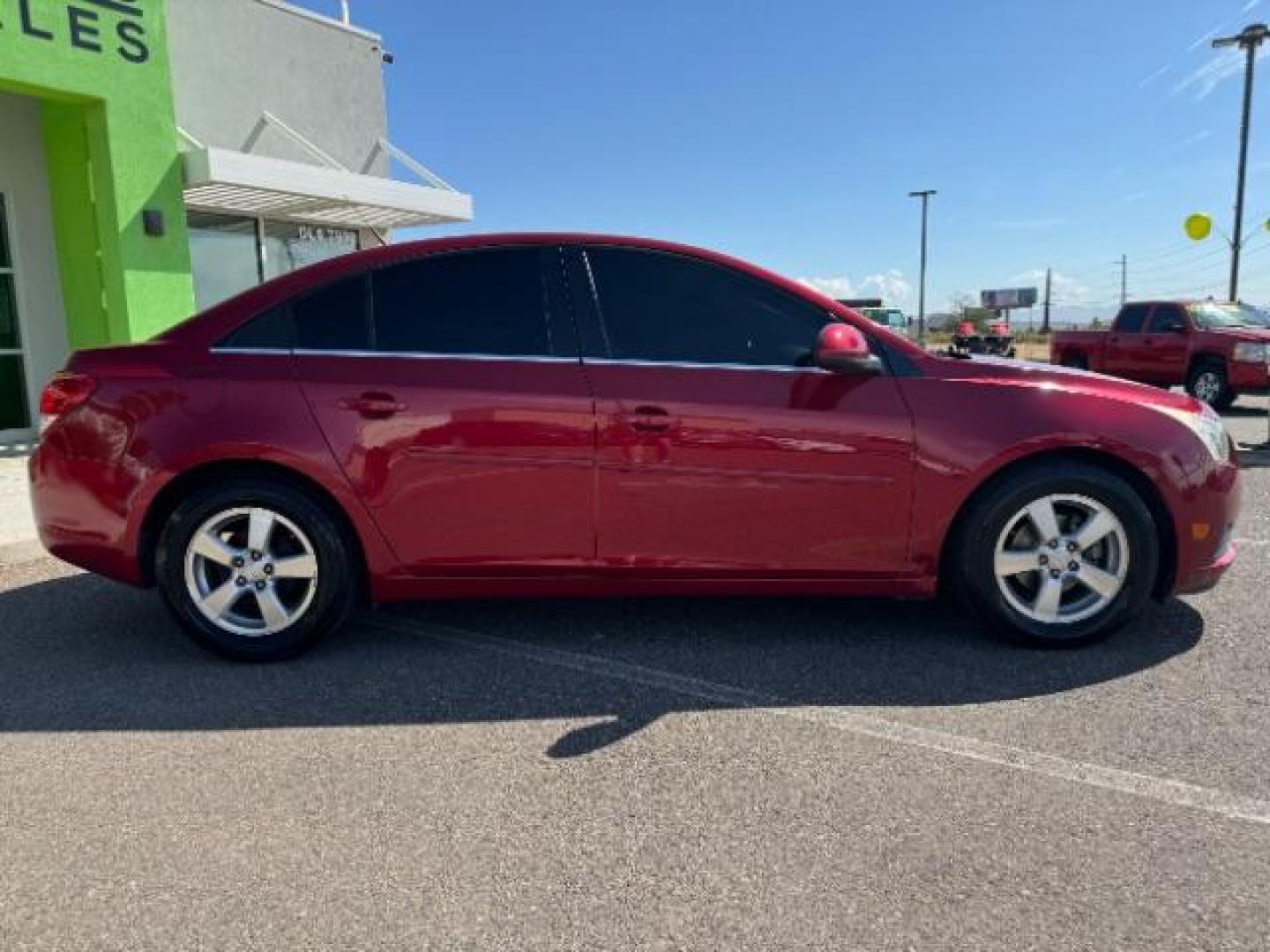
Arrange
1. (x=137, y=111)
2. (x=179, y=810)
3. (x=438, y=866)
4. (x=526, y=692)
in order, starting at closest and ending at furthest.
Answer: (x=438, y=866)
(x=179, y=810)
(x=526, y=692)
(x=137, y=111)

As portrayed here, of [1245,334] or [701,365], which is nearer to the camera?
[701,365]

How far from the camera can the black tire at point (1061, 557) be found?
370cm

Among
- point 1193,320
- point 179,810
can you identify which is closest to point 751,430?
point 179,810

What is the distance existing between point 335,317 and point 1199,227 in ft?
65.7

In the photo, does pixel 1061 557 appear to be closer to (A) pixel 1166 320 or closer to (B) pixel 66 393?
(B) pixel 66 393

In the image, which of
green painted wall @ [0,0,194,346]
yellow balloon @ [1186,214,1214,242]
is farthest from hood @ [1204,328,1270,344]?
green painted wall @ [0,0,194,346]

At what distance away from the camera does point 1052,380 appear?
382cm

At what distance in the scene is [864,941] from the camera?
2.07m

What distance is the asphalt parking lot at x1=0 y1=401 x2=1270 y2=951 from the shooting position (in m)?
2.17

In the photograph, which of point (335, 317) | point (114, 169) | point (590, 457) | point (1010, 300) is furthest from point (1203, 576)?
point (1010, 300)

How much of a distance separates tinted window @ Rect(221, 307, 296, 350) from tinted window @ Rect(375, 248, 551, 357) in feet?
1.19

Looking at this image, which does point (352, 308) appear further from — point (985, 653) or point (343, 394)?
point (985, 653)

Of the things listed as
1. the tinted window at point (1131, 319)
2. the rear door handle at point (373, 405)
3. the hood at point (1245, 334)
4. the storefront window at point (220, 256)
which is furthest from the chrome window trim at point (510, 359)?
the tinted window at point (1131, 319)

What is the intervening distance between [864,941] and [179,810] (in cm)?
188
